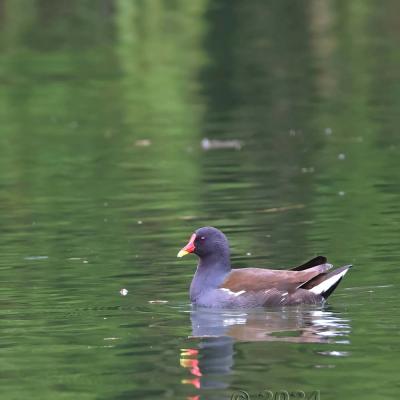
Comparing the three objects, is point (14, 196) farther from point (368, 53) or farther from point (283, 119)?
point (368, 53)

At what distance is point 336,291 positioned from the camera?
12.9 metres

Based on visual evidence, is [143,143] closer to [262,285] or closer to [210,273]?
[210,273]

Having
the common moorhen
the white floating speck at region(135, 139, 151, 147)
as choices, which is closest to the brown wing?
the common moorhen

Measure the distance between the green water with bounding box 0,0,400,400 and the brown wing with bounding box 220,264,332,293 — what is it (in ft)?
0.73

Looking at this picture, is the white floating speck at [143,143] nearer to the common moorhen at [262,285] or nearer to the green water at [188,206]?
the green water at [188,206]

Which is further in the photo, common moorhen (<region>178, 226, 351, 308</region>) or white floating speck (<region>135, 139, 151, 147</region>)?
white floating speck (<region>135, 139, 151, 147</region>)

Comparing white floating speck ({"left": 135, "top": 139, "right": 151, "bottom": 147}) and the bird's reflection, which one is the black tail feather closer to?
the bird's reflection

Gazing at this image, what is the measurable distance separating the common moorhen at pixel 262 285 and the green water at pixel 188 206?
5.6 inches

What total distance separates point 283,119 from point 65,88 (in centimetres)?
765

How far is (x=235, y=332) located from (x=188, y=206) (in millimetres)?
6526

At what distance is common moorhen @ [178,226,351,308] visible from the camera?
1235 centimetres

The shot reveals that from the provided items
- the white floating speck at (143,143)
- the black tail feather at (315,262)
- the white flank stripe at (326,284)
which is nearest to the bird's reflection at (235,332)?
the white flank stripe at (326,284)

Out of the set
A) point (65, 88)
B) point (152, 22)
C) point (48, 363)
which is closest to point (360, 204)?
point (48, 363)

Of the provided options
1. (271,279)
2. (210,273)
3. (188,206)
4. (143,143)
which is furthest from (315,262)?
(143,143)
